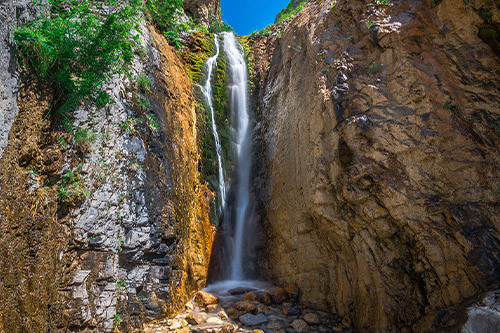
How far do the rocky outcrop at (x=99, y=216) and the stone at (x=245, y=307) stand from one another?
110 cm

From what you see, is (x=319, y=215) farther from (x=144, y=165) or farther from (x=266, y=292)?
(x=144, y=165)

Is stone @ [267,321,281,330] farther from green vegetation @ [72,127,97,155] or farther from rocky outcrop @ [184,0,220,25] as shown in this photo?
rocky outcrop @ [184,0,220,25]

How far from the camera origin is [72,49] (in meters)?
4.55

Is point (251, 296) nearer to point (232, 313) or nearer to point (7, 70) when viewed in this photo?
point (232, 313)

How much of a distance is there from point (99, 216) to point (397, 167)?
192 inches

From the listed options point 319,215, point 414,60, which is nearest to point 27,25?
point 319,215

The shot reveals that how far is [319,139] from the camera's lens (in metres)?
5.88

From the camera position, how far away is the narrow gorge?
3678 millimetres

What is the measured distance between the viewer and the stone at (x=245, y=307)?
549cm

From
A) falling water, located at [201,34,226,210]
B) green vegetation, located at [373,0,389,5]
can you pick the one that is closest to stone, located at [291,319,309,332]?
falling water, located at [201,34,226,210]

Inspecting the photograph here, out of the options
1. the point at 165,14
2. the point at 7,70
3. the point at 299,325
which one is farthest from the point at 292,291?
the point at 165,14

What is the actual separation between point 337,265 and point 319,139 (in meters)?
2.59

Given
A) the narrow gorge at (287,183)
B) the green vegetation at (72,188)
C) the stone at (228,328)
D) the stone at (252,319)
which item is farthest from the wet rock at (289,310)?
the green vegetation at (72,188)

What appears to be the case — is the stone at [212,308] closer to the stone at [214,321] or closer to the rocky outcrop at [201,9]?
the stone at [214,321]
